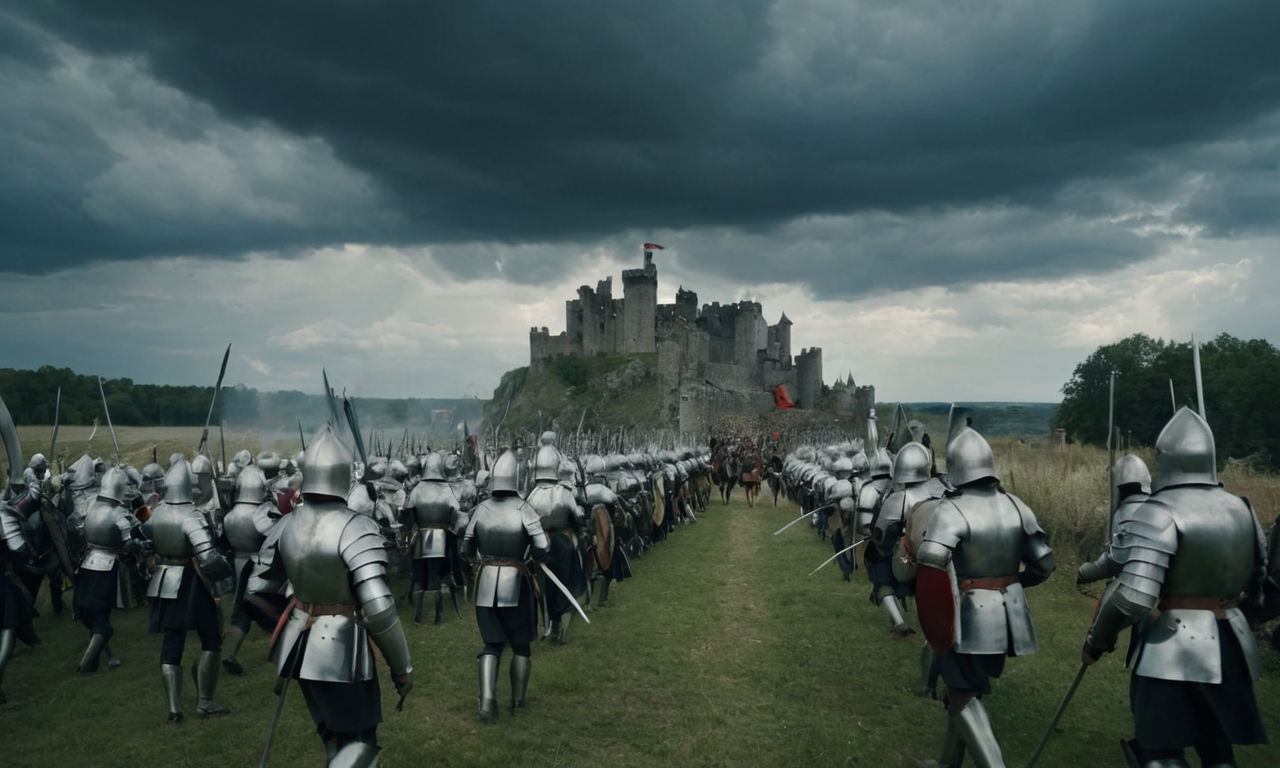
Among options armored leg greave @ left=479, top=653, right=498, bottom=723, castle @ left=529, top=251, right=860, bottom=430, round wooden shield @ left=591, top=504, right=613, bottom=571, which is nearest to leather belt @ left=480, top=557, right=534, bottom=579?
armored leg greave @ left=479, top=653, right=498, bottom=723

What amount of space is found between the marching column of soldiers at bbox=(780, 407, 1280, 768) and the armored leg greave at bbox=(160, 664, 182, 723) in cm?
563

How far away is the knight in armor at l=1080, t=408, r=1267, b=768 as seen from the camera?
3.83 m

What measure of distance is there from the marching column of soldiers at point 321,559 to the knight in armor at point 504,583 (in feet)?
0.04

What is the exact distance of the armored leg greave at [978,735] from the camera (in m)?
4.42

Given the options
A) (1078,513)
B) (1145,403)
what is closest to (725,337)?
(1145,403)

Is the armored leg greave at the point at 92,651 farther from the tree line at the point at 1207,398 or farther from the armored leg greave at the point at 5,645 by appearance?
the tree line at the point at 1207,398

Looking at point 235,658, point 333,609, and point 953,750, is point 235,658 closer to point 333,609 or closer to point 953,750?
point 333,609

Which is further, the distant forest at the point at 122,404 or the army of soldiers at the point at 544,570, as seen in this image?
the distant forest at the point at 122,404

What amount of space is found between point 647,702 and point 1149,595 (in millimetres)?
4109

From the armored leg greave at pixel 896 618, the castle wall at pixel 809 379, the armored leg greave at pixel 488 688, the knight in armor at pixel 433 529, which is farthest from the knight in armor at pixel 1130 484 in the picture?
the castle wall at pixel 809 379

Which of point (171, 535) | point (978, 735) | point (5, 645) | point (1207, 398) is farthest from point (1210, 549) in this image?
point (1207, 398)

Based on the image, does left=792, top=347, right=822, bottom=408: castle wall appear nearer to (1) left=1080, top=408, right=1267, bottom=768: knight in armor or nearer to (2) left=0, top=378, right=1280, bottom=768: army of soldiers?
(2) left=0, top=378, right=1280, bottom=768: army of soldiers

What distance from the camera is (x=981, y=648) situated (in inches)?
178

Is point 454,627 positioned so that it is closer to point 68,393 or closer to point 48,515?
point 48,515
